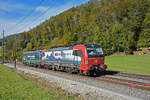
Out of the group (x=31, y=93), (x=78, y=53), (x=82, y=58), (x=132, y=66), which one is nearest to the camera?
(x=31, y=93)

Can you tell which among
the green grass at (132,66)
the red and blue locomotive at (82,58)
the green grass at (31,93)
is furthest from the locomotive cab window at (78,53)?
the green grass at (132,66)

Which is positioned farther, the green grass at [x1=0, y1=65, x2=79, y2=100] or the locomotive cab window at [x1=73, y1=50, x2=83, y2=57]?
the locomotive cab window at [x1=73, y1=50, x2=83, y2=57]

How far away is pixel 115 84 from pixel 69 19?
134 metres

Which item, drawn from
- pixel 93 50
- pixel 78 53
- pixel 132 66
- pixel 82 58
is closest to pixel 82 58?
pixel 82 58

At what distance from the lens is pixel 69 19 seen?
467 feet

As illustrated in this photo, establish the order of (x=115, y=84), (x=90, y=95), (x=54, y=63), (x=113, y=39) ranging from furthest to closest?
1. (x=113, y=39)
2. (x=54, y=63)
3. (x=115, y=84)
4. (x=90, y=95)

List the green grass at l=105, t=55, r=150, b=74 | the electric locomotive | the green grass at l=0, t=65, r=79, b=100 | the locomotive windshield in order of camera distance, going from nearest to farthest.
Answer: the green grass at l=0, t=65, r=79, b=100 < the electric locomotive < the locomotive windshield < the green grass at l=105, t=55, r=150, b=74

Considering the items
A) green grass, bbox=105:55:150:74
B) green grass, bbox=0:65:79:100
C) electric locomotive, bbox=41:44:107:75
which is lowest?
green grass, bbox=0:65:79:100

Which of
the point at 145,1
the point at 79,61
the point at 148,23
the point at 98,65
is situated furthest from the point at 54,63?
the point at 145,1

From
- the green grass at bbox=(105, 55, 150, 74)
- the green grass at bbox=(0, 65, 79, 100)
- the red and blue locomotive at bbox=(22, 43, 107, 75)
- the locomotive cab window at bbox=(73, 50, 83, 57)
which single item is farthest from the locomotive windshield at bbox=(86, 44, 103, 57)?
the green grass at bbox=(105, 55, 150, 74)

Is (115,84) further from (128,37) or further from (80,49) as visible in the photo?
(128,37)

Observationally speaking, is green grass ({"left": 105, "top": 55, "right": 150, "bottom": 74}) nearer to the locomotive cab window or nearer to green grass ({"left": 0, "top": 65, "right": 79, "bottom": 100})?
the locomotive cab window

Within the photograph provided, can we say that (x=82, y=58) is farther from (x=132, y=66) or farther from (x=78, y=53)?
(x=132, y=66)

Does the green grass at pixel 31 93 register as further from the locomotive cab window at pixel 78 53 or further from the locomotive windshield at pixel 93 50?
the locomotive windshield at pixel 93 50
